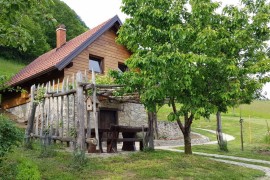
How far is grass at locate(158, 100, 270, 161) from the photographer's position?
1577cm

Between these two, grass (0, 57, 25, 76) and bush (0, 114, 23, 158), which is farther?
grass (0, 57, 25, 76)

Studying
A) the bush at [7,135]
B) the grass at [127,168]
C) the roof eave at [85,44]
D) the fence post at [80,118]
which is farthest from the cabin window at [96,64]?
the bush at [7,135]

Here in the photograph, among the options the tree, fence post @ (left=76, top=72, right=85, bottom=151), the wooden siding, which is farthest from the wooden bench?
the wooden siding

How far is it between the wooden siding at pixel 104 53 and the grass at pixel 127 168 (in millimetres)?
8048

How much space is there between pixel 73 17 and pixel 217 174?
129ft

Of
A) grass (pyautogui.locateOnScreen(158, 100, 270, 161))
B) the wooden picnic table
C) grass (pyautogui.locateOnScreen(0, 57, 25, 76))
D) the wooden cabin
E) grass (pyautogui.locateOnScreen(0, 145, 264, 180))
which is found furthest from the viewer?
grass (pyautogui.locateOnScreen(0, 57, 25, 76))

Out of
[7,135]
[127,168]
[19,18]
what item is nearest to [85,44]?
[127,168]

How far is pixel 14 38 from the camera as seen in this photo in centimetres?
425

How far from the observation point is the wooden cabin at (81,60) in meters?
16.4

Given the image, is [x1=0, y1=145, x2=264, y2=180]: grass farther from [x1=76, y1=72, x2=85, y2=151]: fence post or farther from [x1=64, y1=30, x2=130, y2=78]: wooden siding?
[x1=64, y1=30, x2=130, y2=78]: wooden siding

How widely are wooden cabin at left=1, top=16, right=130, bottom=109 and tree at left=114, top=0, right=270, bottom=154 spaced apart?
6728 millimetres

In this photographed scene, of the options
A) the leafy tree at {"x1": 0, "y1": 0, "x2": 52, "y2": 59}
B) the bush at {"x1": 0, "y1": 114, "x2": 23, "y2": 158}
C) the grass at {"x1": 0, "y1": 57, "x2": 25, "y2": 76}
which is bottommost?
the bush at {"x1": 0, "y1": 114, "x2": 23, "y2": 158}

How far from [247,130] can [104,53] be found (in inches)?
694

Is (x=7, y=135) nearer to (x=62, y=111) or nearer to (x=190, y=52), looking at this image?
(x=62, y=111)
